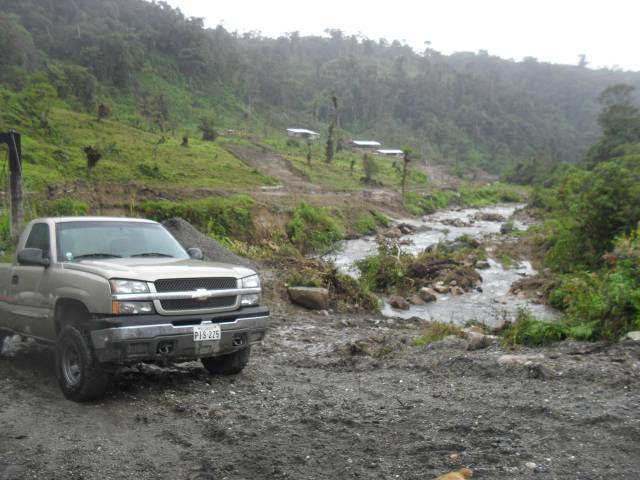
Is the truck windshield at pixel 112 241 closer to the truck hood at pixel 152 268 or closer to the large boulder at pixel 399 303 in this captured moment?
the truck hood at pixel 152 268

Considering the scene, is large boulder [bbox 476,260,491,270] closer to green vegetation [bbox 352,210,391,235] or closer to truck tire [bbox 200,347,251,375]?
green vegetation [bbox 352,210,391,235]

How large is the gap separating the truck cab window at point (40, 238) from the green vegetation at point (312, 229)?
20.9 m

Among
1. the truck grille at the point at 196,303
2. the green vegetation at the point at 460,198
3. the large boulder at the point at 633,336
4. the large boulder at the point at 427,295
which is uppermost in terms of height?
the truck grille at the point at 196,303

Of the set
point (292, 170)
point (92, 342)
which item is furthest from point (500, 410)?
point (292, 170)

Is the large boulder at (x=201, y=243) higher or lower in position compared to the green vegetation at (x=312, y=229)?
higher

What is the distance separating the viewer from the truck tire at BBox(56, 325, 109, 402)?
19.1ft

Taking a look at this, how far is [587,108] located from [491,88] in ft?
116

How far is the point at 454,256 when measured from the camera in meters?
24.0

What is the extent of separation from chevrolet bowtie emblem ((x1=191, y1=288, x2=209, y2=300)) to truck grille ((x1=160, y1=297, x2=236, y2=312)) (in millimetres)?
42

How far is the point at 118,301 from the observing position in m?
5.73

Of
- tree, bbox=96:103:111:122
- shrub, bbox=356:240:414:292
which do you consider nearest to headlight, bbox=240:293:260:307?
shrub, bbox=356:240:414:292

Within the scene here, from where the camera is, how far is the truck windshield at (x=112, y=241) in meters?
6.77

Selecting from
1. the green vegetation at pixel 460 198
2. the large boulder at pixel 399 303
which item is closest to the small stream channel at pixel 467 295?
the large boulder at pixel 399 303

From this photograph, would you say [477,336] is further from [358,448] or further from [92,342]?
[92,342]
